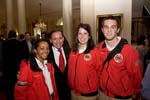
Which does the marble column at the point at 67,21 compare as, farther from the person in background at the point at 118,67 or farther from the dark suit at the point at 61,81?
the person in background at the point at 118,67

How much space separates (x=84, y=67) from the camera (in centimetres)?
317

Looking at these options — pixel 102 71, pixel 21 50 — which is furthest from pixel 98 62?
pixel 21 50

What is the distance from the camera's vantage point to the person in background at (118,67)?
9.64 feet

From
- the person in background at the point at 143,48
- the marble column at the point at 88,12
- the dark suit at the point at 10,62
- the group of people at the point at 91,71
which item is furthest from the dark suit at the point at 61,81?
the marble column at the point at 88,12

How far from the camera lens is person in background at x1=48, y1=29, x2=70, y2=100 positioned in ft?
11.7

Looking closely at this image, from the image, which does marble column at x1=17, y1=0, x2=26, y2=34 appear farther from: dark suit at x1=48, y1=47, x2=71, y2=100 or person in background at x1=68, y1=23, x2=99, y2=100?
person in background at x1=68, y1=23, x2=99, y2=100

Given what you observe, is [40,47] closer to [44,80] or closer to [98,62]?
[44,80]

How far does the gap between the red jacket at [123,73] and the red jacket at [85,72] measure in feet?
0.50

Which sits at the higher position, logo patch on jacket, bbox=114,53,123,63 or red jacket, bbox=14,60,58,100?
logo patch on jacket, bbox=114,53,123,63

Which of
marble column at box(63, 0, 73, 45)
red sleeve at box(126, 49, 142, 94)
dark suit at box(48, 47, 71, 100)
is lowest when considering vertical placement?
dark suit at box(48, 47, 71, 100)

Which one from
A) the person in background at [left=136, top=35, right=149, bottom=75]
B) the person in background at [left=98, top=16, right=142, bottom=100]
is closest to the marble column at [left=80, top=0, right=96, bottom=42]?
the person in background at [left=136, top=35, right=149, bottom=75]

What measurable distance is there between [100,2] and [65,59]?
4.68 m

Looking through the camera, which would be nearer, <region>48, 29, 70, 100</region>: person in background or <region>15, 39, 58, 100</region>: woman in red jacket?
<region>15, 39, 58, 100</region>: woman in red jacket

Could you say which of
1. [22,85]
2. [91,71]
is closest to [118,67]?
[91,71]
